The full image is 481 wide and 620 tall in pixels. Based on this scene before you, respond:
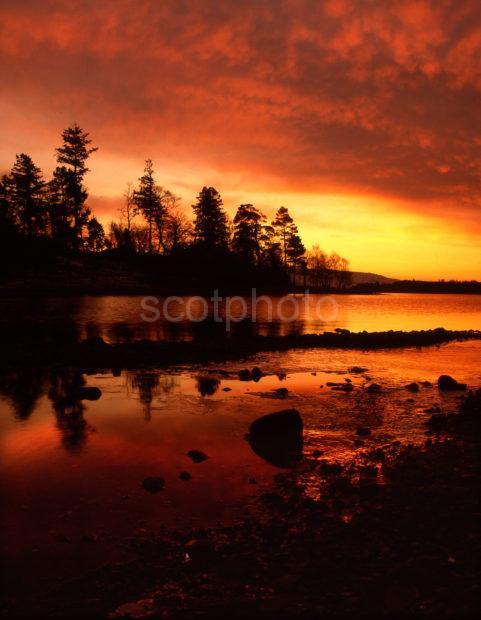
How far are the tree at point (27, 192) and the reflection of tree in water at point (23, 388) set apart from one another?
6690 centimetres

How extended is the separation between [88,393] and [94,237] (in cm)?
7142

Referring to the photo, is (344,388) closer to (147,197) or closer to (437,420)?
(437,420)

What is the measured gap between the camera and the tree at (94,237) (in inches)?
3132

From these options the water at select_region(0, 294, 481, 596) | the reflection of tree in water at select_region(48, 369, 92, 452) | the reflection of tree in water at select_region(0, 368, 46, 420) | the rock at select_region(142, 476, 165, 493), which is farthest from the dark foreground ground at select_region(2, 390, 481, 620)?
the reflection of tree in water at select_region(0, 368, 46, 420)

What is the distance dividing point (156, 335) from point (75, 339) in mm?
4771

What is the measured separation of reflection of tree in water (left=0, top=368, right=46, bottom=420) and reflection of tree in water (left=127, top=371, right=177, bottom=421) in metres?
2.78

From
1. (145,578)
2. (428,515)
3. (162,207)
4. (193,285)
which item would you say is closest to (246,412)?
(428,515)

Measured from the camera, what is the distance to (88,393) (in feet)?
44.8

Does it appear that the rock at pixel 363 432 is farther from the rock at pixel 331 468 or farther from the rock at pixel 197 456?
the rock at pixel 197 456

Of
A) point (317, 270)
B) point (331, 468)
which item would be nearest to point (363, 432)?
point (331, 468)

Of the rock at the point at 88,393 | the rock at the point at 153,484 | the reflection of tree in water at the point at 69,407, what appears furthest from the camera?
the rock at the point at 88,393

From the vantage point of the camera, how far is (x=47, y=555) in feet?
18.7

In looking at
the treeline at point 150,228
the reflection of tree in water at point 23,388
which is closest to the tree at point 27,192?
the treeline at point 150,228

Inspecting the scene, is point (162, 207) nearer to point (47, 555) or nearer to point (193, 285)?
point (193, 285)
